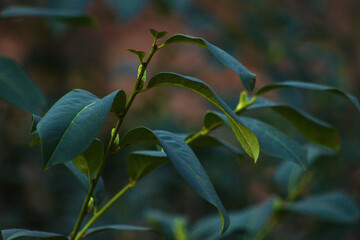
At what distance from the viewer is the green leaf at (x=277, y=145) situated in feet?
1.97

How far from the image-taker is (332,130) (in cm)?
68

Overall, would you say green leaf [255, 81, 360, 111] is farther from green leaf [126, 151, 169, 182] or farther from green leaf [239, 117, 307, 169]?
green leaf [126, 151, 169, 182]

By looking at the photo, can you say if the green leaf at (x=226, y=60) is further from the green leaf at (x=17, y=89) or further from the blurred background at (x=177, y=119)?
the blurred background at (x=177, y=119)

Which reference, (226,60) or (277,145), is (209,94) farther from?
(277,145)

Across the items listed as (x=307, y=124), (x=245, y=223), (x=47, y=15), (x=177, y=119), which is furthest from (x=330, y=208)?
(x=177, y=119)

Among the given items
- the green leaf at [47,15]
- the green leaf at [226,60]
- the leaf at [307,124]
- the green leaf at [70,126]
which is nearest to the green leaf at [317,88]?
the leaf at [307,124]

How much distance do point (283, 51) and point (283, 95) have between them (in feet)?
1.08

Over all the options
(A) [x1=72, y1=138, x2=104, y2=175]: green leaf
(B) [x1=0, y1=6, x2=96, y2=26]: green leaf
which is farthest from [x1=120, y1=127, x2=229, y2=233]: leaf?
(B) [x1=0, y1=6, x2=96, y2=26]: green leaf

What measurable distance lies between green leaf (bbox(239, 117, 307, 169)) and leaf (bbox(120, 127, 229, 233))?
157 millimetres

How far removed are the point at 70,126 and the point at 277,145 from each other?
300mm

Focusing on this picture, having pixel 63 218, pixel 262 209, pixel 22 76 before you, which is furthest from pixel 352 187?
pixel 22 76

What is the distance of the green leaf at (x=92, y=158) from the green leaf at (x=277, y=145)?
20 centimetres

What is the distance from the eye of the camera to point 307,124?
2.19 ft

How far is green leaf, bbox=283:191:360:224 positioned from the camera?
41.5 inches
